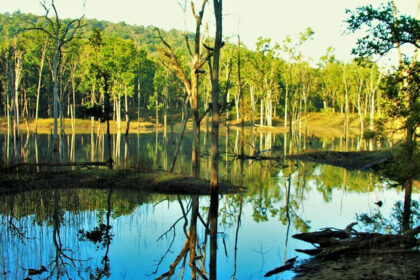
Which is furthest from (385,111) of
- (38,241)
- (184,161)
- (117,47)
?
(117,47)

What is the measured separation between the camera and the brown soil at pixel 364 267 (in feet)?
28.1

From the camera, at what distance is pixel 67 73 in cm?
8006

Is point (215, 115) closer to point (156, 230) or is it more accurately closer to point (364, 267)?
point (156, 230)

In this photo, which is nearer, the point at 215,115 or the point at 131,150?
the point at 215,115

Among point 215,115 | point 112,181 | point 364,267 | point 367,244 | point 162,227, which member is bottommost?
point 162,227

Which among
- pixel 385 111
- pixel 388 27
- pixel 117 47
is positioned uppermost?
pixel 117 47

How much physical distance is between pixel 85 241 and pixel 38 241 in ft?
4.29

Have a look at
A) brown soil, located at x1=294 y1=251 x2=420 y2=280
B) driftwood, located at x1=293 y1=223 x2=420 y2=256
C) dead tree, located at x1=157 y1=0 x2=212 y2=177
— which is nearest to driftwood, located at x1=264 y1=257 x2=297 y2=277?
brown soil, located at x1=294 y1=251 x2=420 y2=280

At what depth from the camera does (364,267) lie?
9.26 meters

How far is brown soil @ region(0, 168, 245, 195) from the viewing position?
20.6 meters

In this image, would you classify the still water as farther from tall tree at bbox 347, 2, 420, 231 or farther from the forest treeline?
the forest treeline

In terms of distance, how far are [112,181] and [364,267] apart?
1550 centimetres

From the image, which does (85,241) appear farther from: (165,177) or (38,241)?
(165,177)

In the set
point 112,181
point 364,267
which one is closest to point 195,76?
point 112,181
